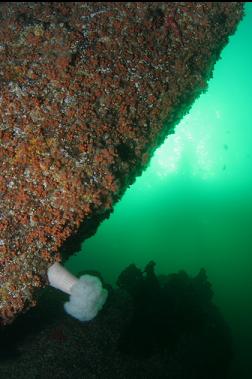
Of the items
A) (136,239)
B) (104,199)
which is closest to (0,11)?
(104,199)

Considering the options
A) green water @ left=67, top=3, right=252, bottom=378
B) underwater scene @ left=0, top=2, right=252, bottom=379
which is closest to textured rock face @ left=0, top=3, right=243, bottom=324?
underwater scene @ left=0, top=2, right=252, bottom=379

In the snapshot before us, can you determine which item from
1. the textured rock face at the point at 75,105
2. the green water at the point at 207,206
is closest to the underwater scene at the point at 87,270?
the textured rock face at the point at 75,105

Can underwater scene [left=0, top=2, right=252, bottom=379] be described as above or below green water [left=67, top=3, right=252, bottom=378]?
below

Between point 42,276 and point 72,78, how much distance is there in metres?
1.99

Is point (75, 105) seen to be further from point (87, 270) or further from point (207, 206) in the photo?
point (207, 206)

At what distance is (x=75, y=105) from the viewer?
311cm

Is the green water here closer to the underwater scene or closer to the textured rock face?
the underwater scene

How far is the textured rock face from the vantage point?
288cm

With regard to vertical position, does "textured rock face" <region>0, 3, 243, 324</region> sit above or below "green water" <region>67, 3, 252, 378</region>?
below

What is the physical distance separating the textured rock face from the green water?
659 inches

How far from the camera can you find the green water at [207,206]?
24.3 metres

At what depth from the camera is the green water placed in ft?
79.7

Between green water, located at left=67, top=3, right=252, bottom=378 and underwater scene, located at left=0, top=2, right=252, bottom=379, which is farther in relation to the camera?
green water, located at left=67, top=3, right=252, bottom=378

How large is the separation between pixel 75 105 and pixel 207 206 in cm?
4899
